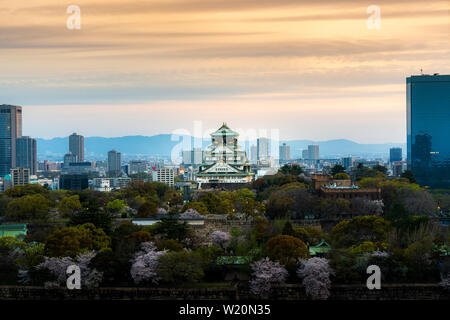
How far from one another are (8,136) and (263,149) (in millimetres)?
68009

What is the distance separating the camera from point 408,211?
48.3m

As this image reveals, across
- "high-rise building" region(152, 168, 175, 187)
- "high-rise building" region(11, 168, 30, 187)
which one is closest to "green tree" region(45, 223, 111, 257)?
"high-rise building" region(152, 168, 175, 187)

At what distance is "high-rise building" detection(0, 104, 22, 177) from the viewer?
7323 inches

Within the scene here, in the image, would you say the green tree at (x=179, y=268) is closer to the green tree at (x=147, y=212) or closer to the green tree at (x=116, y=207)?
the green tree at (x=147, y=212)

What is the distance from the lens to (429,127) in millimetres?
118125

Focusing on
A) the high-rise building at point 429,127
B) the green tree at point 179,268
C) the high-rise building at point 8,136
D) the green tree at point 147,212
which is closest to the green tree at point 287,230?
the green tree at point 179,268

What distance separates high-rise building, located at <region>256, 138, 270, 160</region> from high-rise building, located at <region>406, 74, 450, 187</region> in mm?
27843

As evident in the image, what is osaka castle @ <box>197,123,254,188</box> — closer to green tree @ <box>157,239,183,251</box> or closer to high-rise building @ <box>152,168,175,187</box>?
green tree @ <box>157,239,183,251</box>

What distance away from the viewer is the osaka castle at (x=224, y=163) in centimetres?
7781

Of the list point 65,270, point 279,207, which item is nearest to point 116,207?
point 279,207

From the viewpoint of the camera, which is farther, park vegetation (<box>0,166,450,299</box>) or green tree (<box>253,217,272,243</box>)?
green tree (<box>253,217,272,243</box>)

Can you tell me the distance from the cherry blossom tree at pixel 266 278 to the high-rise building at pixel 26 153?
16103 centimetres
